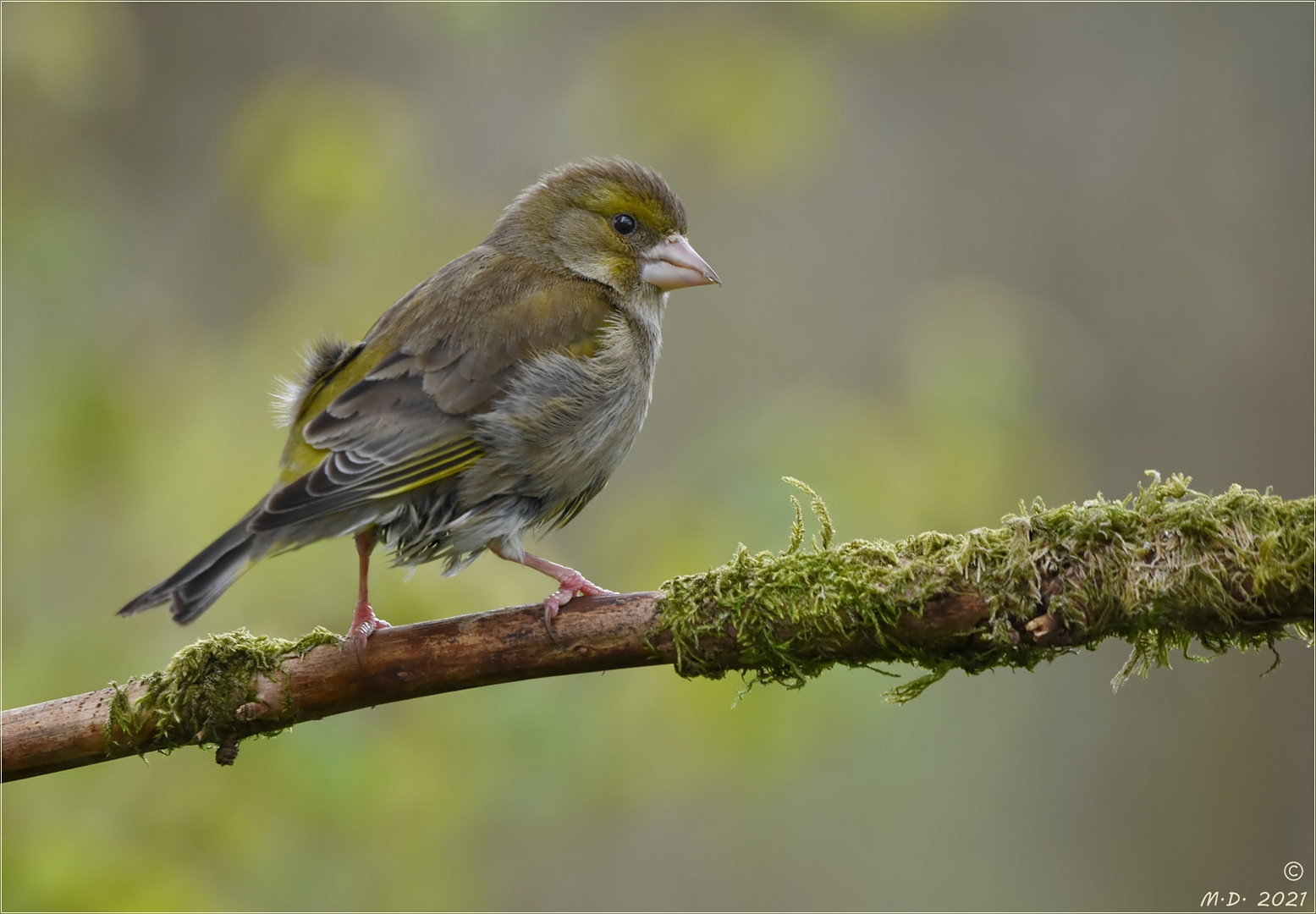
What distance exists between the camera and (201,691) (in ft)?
11.6

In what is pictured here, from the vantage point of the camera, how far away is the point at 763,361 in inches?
361

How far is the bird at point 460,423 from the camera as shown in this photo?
3785 mm

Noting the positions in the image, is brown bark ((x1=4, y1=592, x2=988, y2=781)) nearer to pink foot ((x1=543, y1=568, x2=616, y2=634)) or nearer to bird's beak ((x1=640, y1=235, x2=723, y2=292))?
pink foot ((x1=543, y1=568, x2=616, y2=634))

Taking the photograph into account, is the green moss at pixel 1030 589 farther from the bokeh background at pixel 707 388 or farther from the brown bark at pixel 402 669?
the bokeh background at pixel 707 388

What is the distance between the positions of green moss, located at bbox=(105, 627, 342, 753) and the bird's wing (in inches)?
14.3

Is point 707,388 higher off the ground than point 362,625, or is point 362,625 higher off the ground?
point 707,388

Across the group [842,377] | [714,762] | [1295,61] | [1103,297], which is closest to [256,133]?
[714,762]

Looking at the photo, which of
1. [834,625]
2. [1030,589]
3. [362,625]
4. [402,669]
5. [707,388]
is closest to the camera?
[1030,589]

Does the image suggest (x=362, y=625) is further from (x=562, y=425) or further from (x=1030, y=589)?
(x=1030, y=589)

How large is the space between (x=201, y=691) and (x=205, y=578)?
338mm

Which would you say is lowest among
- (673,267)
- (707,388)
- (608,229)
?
(673,267)

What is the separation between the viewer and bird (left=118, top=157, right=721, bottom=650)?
3.79 meters

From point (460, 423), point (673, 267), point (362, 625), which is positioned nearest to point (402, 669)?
point (362, 625)

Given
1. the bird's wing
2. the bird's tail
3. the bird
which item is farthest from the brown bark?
the bird's wing
